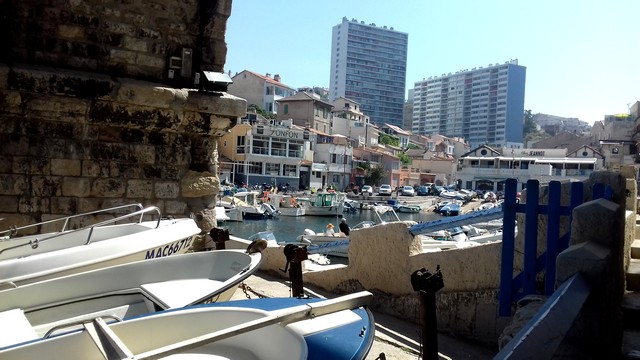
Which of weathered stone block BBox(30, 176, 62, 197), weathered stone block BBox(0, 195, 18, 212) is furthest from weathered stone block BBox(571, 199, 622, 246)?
weathered stone block BBox(0, 195, 18, 212)

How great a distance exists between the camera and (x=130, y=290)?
436cm

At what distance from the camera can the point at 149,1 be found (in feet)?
21.6

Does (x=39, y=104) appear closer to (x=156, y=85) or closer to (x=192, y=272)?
(x=156, y=85)

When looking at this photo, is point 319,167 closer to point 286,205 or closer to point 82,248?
point 286,205

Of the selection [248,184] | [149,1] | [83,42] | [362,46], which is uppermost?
[362,46]

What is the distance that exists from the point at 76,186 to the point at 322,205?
42.9m

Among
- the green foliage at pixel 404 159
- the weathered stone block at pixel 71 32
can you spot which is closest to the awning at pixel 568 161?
the green foliage at pixel 404 159

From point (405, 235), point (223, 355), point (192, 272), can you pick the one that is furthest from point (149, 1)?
point (223, 355)

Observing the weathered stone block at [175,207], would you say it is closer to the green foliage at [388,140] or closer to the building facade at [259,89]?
the building facade at [259,89]

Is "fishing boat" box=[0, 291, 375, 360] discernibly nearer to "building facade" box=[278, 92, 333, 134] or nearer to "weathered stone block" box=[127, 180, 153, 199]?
"weathered stone block" box=[127, 180, 153, 199]

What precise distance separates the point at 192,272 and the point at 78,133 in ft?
8.68

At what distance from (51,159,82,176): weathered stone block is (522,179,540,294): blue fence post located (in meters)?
5.14

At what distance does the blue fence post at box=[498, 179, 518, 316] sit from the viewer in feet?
13.1

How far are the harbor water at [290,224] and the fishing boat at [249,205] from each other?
2.15ft
